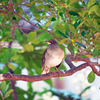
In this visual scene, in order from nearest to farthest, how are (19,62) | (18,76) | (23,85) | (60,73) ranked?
(18,76)
(60,73)
(19,62)
(23,85)

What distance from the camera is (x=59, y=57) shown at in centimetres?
121

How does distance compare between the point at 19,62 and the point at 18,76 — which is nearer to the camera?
the point at 18,76

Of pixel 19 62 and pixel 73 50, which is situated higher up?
pixel 73 50

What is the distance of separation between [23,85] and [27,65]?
78.1 inches

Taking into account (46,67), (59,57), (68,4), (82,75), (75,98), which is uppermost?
(68,4)

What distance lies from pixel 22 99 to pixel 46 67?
0.90 m

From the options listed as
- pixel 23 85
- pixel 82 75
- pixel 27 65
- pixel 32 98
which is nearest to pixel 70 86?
pixel 23 85

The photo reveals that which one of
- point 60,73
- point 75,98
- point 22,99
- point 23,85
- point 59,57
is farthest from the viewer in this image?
point 23,85

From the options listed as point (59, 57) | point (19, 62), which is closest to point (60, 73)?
point (59, 57)

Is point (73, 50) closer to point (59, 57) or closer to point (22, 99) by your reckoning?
point (59, 57)

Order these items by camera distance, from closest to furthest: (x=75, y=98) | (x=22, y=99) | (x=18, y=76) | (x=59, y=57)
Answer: (x=18, y=76), (x=59, y=57), (x=22, y=99), (x=75, y=98)

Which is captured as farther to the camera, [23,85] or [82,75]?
[23,85]

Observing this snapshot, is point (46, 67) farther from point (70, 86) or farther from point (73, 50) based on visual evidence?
point (70, 86)

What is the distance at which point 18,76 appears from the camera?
85 centimetres
